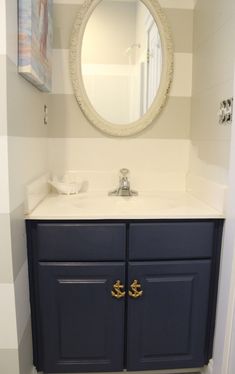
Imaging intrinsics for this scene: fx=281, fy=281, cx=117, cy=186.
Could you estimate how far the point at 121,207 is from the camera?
49.5 inches

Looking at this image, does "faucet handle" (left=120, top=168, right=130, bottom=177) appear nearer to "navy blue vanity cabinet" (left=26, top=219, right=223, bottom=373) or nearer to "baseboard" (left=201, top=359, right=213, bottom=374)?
"navy blue vanity cabinet" (left=26, top=219, right=223, bottom=373)

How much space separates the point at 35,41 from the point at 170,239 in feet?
3.05

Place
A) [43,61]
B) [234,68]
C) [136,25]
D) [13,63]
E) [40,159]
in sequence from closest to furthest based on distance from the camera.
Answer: [13,63], [234,68], [43,61], [40,159], [136,25]

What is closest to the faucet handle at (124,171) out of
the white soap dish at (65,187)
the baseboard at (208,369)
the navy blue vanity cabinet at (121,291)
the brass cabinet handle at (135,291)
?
the white soap dish at (65,187)

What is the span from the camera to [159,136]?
5.23 ft

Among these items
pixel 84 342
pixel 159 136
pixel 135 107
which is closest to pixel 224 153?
pixel 159 136

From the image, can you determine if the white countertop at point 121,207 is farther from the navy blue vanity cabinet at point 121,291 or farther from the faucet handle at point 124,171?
the faucet handle at point 124,171

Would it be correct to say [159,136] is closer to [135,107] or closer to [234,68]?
[135,107]

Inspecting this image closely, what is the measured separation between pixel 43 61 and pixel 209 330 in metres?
1.38

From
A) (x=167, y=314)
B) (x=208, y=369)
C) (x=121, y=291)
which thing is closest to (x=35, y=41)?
(x=121, y=291)

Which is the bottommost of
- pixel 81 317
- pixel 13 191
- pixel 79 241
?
pixel 81 317

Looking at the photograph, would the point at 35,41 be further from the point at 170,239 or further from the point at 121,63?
the point at 170,239

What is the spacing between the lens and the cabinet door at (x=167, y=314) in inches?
46.8

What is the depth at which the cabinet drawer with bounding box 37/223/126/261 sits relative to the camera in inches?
44.6
